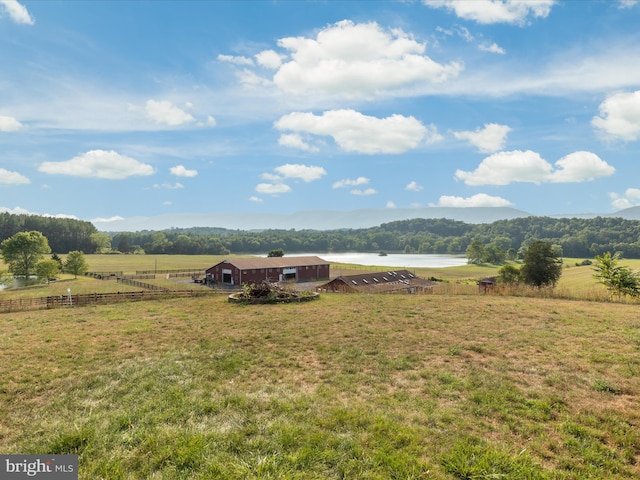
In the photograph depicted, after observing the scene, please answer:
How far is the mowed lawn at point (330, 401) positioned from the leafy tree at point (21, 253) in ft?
212

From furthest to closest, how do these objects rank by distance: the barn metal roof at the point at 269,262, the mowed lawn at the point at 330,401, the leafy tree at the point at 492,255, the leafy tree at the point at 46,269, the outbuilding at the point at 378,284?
the leafy tree at the point at 492,255
the leafy tree at the point at 46,269
the barn metal roof at the point at 269,262
the outbuilding at the point at 378,284
the mowed lawn at the point at 330,401

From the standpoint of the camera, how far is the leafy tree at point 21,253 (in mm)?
61031

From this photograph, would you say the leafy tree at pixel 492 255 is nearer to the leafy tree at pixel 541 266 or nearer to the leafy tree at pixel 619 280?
the leafy tree at pixel 541 266

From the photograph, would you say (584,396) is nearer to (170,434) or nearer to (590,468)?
(590,468)

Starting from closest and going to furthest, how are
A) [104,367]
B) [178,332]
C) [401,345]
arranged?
[104,367] < [401,345] < [178,332]

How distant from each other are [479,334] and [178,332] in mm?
13154

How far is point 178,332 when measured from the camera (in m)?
14.4

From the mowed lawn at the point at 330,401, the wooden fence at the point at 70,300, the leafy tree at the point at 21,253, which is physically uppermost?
the leafy tree at the point at 21,253

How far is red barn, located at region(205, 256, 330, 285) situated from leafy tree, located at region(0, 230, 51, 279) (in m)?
36.2

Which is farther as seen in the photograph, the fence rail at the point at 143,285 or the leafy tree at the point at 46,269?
the leafy tree at the point at 46,269

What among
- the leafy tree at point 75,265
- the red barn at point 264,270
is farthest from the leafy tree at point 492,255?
the leafy tree at point 75,265

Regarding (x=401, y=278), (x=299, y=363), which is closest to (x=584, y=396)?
(x=299, y=363)

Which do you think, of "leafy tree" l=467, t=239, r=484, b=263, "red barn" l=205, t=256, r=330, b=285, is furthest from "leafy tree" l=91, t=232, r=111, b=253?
"leafy tree" l=467, t=239, r=484, b=263

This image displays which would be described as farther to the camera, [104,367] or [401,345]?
[401,345]
